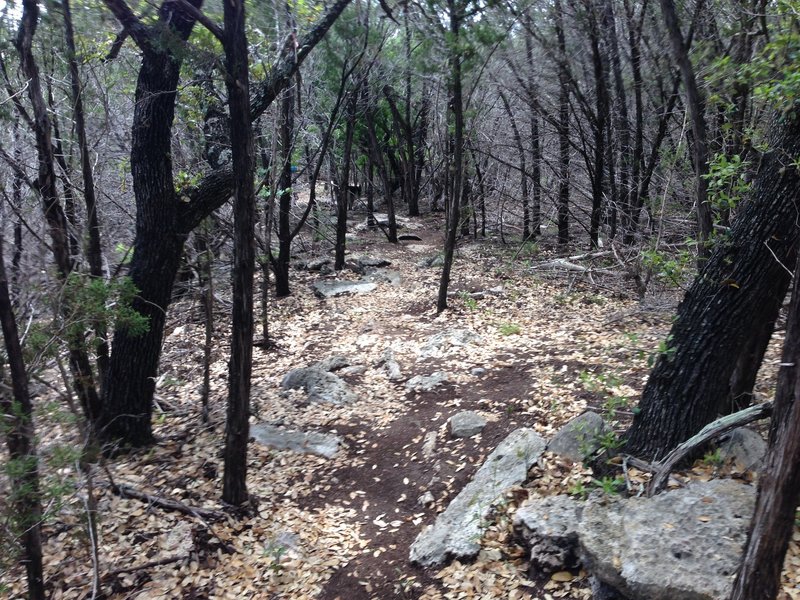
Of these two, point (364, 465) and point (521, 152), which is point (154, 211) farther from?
point (521, 152)

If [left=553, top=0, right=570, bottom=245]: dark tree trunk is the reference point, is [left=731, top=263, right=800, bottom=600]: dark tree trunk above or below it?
below

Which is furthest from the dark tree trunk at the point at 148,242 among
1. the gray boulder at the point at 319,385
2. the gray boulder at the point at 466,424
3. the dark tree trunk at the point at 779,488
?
the dark tree trunk at the point at 779,488

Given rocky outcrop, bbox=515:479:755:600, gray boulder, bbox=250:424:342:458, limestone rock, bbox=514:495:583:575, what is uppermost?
rocky outcrop, bbox=515:479:755:600

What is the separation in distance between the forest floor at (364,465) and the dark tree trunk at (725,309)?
0.40 meters

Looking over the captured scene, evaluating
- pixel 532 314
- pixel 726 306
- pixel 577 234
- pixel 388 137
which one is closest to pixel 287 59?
pixel 726 306

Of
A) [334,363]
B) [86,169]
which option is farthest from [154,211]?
[334,363]

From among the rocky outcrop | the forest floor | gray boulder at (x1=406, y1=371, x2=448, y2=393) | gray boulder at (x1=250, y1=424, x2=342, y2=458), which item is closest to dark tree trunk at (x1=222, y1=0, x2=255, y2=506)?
the forest floor

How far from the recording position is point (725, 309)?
3.79 m

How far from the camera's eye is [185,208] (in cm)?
539

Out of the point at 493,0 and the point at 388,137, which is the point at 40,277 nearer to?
the point at 493,0

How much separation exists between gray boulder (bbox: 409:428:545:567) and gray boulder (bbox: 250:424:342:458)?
1795 mm

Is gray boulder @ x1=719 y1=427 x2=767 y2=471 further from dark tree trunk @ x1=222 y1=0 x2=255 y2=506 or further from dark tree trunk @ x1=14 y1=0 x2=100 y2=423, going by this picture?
dark tree trunk @ x1=14 y1=0 x2=100 y2=423

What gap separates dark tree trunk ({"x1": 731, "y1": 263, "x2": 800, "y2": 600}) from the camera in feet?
6.68

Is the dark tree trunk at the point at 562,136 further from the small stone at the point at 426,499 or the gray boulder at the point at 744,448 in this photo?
the gray boulder at the point at 744,448
